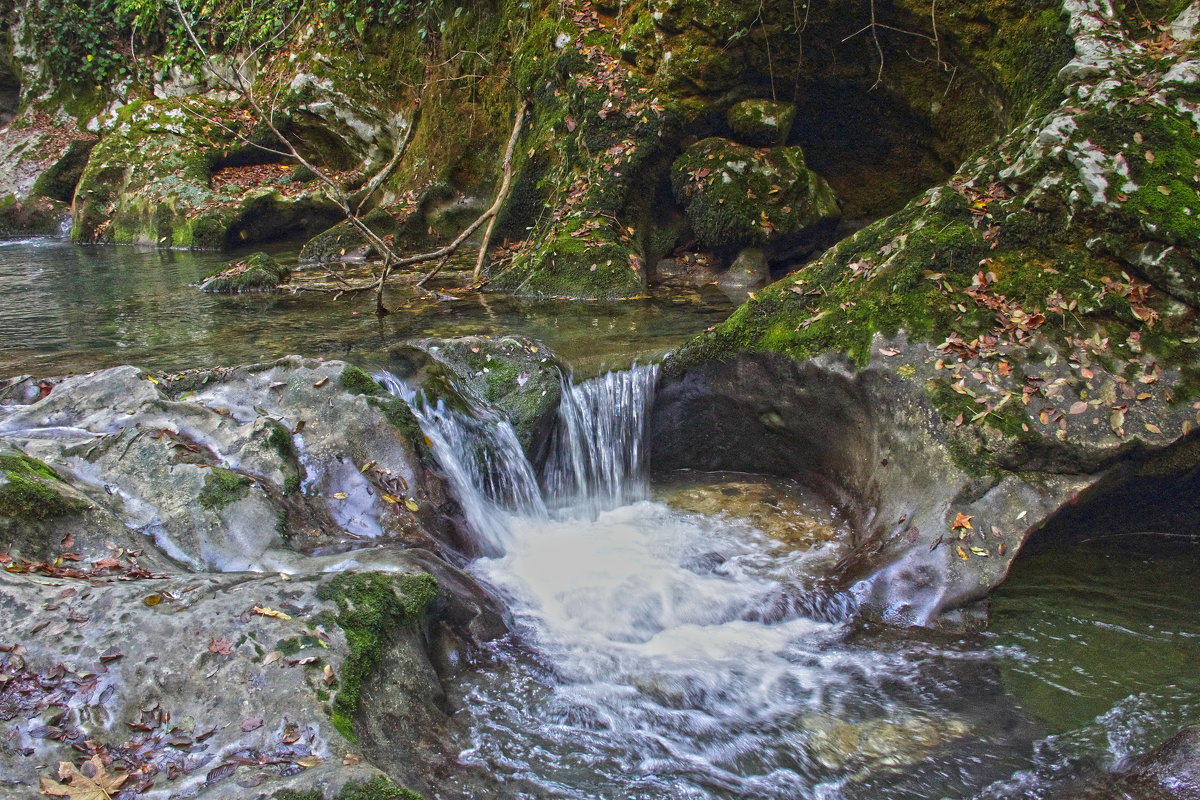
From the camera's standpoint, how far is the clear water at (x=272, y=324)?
7180mm

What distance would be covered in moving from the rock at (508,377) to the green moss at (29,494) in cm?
265

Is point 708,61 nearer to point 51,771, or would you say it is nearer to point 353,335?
point 353,335

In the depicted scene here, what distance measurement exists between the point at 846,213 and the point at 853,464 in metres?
5.68

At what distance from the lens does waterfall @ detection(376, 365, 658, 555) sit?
5.75 m

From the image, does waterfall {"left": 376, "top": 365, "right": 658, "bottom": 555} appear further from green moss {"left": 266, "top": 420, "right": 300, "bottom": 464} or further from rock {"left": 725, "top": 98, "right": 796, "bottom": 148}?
rock {"left": 725, "top": 98, "right": 796, "bottom": 148}

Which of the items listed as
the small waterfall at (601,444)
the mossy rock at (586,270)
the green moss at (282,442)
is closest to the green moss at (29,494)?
the green moss at (282,442)

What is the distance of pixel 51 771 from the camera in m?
2.50

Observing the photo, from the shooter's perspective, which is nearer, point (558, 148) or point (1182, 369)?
point (1182, 369)

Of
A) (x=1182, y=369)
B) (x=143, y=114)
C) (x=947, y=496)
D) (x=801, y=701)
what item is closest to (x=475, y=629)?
(x=801, y=701)

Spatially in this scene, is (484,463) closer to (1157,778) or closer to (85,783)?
(85,783)

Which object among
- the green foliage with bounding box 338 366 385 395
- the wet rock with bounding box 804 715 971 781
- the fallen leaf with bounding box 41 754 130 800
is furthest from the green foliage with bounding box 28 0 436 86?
the fallen leaf with bounding box 41 754 130 800

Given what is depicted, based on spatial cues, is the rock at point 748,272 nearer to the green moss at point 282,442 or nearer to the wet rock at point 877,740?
the green moss at point 282,442

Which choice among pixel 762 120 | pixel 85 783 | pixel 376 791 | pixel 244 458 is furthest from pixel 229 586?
pixel 762 120

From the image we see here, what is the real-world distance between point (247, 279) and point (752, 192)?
6.93 meters
